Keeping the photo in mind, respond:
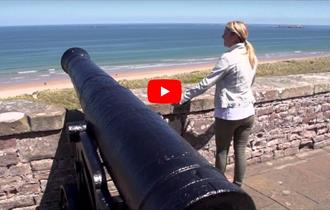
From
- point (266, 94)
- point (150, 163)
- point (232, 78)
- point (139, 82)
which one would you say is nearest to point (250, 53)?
point (232, 78)

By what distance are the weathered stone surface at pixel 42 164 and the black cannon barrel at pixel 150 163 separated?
127cm

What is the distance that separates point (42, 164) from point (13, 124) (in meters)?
0.50

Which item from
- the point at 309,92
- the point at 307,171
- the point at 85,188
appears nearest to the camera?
the point at 85,188

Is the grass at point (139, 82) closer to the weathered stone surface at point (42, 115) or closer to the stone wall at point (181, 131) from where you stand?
the weathered stone surface at point (42, 115)

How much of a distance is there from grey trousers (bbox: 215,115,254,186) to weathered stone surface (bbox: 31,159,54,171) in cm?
160

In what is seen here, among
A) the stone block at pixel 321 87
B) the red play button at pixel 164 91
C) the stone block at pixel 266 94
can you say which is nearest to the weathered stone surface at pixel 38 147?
the red play button at pixel 164 91

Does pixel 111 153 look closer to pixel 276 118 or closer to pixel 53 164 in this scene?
pixel 53 164

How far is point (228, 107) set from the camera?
403 cm

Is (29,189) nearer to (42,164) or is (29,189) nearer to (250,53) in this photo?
(42,164)

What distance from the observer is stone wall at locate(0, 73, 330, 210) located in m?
3.90

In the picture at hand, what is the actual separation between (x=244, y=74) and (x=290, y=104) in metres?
1.94

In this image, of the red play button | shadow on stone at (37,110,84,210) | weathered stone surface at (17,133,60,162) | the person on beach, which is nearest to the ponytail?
the person on beach

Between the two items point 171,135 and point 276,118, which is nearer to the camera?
point 171,135

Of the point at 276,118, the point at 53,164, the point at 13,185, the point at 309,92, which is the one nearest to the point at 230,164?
the point at 276,118
